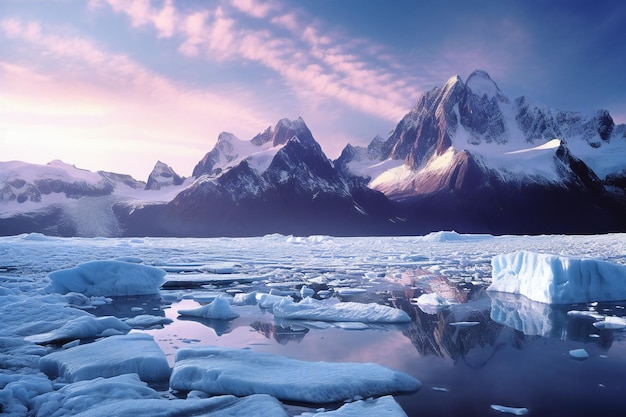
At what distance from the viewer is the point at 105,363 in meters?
6.78

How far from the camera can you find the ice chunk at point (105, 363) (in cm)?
660

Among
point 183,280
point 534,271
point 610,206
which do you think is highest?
point 610,206

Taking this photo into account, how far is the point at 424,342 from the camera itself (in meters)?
8.92

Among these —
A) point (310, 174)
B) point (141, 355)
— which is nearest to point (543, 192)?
point (310, 174)

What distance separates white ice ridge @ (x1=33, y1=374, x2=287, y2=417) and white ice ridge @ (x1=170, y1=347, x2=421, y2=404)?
39 centimetres

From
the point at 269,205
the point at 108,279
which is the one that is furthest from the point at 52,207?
the point at 108,279

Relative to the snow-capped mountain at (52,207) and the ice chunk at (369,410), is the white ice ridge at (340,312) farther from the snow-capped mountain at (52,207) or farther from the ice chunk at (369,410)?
the snow-capped mountain at (52,207)

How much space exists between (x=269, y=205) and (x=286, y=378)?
569ft

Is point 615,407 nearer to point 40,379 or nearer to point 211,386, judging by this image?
point 211,386

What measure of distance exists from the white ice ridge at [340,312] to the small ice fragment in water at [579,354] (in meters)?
3.73

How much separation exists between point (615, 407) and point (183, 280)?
1771 centimetres

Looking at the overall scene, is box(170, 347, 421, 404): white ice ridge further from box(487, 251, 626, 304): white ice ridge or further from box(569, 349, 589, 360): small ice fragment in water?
box(487, 251, 626, 304): white ice ridge

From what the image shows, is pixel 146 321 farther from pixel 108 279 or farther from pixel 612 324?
pixel 612 324

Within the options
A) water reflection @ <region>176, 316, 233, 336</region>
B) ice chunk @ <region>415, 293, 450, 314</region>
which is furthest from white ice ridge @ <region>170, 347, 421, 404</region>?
ice chunk @ <region>415, 293, 450, 314</region>
